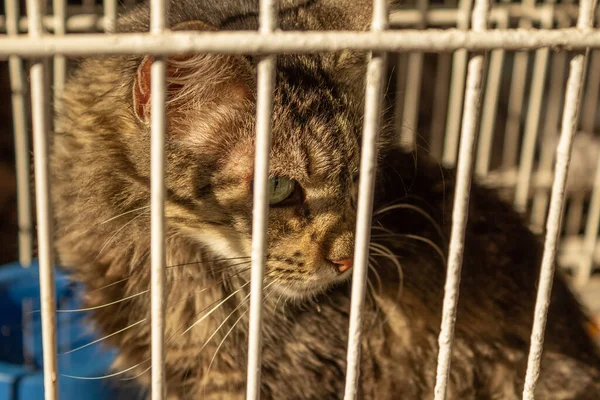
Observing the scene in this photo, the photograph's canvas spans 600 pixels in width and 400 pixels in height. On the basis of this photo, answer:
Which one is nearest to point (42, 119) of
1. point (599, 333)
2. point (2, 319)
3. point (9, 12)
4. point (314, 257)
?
point (314, 257)

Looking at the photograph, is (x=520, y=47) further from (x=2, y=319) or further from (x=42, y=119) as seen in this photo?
(x=2, y=319)

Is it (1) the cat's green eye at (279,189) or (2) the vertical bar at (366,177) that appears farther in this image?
(1) the cat's green eye at (279,189)

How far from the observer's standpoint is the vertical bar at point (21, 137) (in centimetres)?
171

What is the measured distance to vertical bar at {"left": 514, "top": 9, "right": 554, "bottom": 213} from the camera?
2068 mm

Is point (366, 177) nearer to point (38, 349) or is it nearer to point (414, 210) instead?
point (414, 210)

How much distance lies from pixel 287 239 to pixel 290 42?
16.9 inches

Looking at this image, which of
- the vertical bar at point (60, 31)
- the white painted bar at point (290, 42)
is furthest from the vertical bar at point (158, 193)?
the vertical bar at point (60, 31)

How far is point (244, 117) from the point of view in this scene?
1068 mm

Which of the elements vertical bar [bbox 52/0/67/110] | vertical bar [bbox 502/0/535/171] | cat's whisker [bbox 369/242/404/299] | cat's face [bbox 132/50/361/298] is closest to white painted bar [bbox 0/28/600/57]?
cat's face [bbox 132/50/361/298]

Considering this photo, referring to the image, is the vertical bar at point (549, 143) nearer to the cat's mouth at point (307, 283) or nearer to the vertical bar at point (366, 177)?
the cat's mouth at point (307, 283)

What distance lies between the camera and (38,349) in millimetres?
1747

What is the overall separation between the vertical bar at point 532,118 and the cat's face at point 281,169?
0.99 metres

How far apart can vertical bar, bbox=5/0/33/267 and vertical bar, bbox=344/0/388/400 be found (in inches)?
44.0

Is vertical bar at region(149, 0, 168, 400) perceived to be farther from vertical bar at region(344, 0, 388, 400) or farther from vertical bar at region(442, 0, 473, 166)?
vertical bar at region(442, 0, 473, 166)
